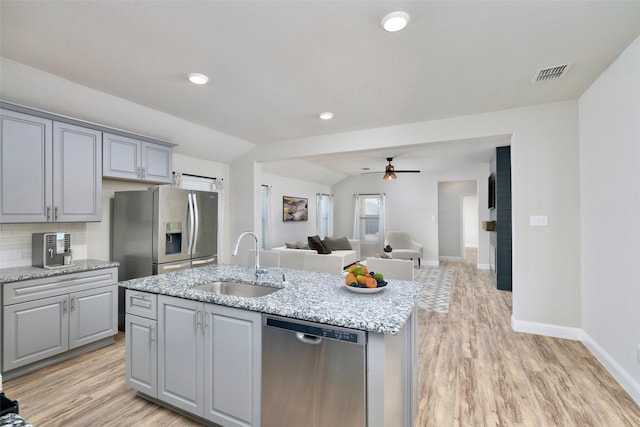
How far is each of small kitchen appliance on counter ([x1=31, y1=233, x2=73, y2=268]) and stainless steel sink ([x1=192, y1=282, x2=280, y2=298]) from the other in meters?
1.84

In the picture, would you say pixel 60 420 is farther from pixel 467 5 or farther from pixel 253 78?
pixel 467 5

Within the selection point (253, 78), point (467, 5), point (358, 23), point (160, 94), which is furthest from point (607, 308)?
point (160, 94)

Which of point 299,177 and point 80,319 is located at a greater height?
point 299,177

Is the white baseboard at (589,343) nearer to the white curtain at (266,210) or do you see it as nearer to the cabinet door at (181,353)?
the cabinet door at (181,353)

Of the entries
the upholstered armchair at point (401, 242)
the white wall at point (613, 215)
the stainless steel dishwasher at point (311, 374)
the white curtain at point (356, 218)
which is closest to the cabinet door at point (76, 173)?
the stainless steel dishwasher at point (311, 374)

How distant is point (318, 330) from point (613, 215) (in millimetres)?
2744

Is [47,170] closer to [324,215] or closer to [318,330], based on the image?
[318,330]

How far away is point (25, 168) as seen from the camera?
8.95 ft

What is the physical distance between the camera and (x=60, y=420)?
204 centimetres

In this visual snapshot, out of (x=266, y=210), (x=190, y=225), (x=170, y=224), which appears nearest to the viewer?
(x=170, y=224)

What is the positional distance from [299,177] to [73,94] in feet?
17.3

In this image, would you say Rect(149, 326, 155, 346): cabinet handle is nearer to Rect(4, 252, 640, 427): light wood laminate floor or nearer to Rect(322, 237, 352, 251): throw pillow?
Rect(4, 252, 640, 427): light wood laminate floor

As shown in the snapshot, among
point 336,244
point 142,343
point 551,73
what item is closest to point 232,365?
point 142,343

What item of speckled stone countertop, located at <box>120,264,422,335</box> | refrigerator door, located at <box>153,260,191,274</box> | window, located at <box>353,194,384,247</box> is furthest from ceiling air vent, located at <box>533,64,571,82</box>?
window, located at <box>353,194,384,247</box>
